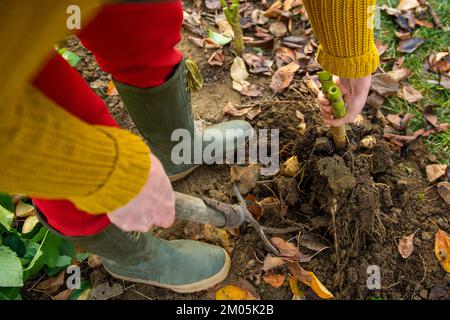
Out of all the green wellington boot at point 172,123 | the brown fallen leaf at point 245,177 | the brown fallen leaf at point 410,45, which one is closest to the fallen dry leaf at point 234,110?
the green wellington boot at point 172,123

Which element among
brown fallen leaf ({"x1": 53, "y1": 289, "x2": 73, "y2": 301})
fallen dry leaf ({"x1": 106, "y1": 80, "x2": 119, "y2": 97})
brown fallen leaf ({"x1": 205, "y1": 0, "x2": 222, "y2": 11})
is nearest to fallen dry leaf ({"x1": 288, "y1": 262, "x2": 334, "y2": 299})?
brown fallen leaf ({"x1": 53, "y1": 289, "x2": 73, "y2": 301})

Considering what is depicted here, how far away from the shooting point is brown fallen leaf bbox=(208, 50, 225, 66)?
2.20m

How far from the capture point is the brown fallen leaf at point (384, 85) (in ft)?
Answer: 6.57

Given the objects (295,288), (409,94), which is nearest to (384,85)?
(409,94)

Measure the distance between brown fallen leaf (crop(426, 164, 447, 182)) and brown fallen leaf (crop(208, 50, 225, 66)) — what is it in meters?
1.09

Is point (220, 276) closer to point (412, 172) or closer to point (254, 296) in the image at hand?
point (254, 296)

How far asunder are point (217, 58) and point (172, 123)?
728 mm

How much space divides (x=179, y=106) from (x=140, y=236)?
490 millimetres

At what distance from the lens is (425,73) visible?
6.91 feet

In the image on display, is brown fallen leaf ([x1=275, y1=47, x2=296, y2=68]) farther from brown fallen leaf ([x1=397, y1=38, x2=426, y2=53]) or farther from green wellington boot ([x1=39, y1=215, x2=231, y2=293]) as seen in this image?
green wellington boot ([x1=39, y1=215, x2=231, y2=293])

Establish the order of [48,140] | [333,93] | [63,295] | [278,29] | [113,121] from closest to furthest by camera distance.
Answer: [48,140]
[113,121]
[333,93]
[63,295]
[278,29]

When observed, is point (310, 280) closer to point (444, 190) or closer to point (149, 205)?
point (444, 190)
